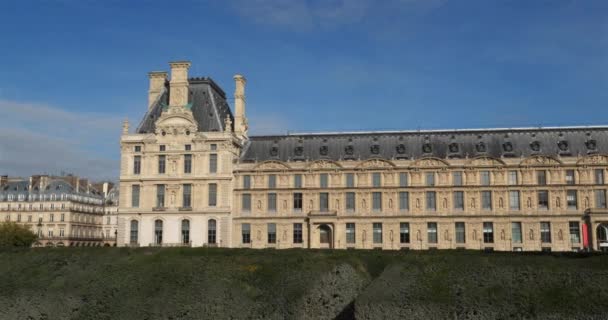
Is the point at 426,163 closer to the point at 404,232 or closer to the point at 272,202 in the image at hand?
the point at 404,232

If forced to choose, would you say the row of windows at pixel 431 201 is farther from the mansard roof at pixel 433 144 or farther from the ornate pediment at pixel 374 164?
the mansard roof at pixel 433 144

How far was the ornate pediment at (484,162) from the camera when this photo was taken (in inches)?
3078

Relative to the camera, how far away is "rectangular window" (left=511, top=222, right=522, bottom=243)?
77125mm

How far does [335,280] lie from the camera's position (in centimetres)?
2719

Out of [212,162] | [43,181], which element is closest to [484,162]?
[212,162]

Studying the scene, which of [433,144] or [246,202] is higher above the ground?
[433,144]

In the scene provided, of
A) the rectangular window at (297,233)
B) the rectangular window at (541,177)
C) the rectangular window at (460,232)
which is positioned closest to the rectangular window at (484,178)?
the rectangular window at (460,232)

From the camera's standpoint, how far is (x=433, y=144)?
81812 mm

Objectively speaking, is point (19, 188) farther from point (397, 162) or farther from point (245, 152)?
point (397, 162)

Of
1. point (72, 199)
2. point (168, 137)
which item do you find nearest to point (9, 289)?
point (168, 137)

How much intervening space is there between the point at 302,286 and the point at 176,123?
58556 mm

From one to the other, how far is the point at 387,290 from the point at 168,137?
6249 centimetres

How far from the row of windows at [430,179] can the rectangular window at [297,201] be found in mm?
1086

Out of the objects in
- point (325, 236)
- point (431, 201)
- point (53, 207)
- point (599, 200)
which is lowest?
point (325, 236)
